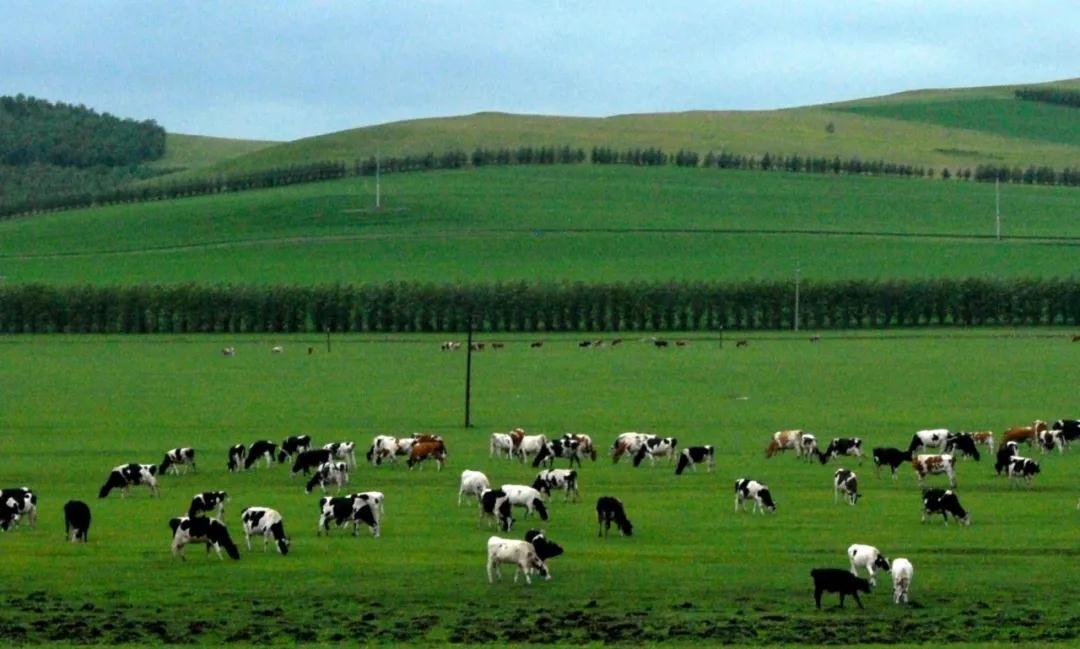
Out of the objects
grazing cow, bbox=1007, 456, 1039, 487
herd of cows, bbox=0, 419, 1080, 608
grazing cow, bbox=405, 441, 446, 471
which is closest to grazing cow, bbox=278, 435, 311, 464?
herd of cows, bbox=0, 419, 1080, 608

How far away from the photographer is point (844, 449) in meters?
42.4

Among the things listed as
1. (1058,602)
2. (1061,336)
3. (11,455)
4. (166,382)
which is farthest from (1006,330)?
(1058,602)

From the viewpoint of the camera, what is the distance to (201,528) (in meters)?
28.2

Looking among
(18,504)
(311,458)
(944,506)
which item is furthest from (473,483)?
(944,506)

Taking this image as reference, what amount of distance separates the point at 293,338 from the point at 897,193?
7929cm

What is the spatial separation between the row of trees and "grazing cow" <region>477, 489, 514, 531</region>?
275ft

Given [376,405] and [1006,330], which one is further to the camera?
[1006,330]

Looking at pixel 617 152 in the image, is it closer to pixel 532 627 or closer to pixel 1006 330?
pixel 1006 330

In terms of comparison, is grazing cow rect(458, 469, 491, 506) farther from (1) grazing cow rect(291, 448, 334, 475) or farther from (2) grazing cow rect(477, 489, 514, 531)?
(1) grazing cow rect(291, 448, 334, 475)

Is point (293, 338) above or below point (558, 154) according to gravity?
below

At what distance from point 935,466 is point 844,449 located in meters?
5.11

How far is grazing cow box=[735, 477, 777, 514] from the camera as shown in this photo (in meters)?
32.9

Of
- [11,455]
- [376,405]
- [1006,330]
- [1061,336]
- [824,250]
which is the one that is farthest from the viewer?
[824,250]

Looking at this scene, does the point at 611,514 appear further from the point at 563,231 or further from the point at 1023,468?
the point at 563,231
